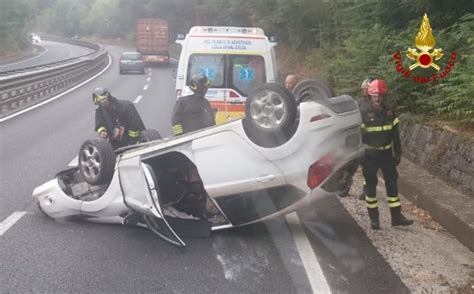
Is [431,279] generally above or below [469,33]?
below

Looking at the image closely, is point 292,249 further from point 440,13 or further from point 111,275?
point 440,13

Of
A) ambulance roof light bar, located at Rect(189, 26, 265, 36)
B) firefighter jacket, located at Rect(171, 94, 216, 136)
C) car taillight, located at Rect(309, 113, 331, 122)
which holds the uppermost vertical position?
ambulance roof light bar, located at Rect(189, 26, 265, 36)

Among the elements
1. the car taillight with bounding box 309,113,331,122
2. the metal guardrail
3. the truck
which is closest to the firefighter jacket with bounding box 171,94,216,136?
the car taillight with bounding box 309,113,331,122

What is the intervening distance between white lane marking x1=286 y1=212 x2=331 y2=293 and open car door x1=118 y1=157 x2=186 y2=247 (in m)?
1.14

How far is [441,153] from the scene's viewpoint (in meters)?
7.62

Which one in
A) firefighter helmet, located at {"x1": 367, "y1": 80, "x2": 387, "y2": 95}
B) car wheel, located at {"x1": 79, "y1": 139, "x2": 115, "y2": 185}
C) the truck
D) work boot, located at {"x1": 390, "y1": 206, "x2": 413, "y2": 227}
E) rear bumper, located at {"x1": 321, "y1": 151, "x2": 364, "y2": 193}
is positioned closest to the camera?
rear bumper, located at {"x1": 321, "y1": 151, "x2": 364, "y2": 193}

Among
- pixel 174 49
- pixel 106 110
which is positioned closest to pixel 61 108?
pixel 106 110

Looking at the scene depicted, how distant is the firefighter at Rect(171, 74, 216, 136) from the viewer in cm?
729

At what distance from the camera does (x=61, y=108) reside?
17.9 m

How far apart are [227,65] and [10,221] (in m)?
5.13

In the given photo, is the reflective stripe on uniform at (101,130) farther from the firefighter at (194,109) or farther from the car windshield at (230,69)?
the car windshield at (230,69)

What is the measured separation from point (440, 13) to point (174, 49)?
188ft

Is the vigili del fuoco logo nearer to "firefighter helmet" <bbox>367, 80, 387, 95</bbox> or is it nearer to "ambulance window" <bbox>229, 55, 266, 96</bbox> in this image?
"ambulance window" <bbox>229, 55, 266, 96</bbox>

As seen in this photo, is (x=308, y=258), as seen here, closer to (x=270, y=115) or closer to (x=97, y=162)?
(x=270, y=115)
